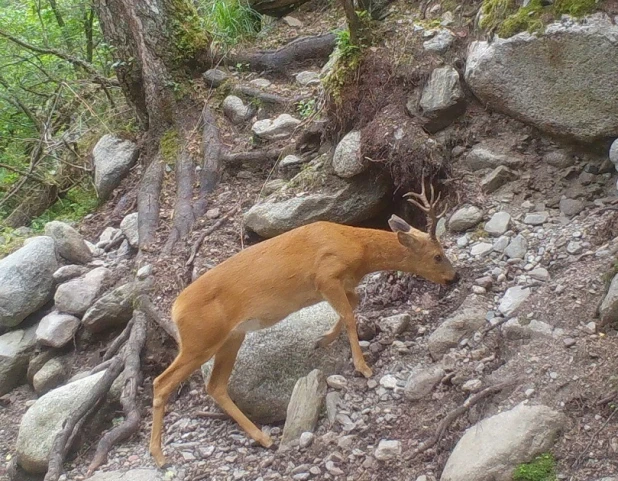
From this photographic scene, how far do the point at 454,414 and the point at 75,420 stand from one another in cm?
289

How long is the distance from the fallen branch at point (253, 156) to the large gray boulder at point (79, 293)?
178 cm

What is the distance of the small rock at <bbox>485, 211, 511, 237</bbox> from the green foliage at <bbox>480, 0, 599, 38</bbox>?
1419 mm

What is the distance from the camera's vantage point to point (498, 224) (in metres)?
6.20

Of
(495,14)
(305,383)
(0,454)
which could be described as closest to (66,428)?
(0,454)

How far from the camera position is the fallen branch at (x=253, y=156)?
8.11m

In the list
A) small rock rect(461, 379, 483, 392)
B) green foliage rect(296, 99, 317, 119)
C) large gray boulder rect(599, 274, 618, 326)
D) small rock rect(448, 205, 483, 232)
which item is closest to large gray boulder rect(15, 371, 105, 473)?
small rock rect(461, 379, 483, 392)

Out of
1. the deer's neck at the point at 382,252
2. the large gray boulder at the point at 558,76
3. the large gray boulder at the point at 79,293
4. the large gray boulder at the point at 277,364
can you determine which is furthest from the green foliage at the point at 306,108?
the large gray boulder at the point at 277,364

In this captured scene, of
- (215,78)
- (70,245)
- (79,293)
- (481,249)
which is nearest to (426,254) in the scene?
(481,249)

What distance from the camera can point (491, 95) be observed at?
21.2ft

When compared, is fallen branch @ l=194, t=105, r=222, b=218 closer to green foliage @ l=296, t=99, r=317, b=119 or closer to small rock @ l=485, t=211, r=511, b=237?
green foliage @ l=296, t=99, r=317, b=119

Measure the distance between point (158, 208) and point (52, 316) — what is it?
1.60 meters

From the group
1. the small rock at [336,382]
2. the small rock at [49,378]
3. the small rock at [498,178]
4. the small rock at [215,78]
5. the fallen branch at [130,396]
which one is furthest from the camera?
the small rock at [215,78]

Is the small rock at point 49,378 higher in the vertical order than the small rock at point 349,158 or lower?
lower

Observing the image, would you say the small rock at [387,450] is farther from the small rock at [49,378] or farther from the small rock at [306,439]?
the small rock at [49,378]
